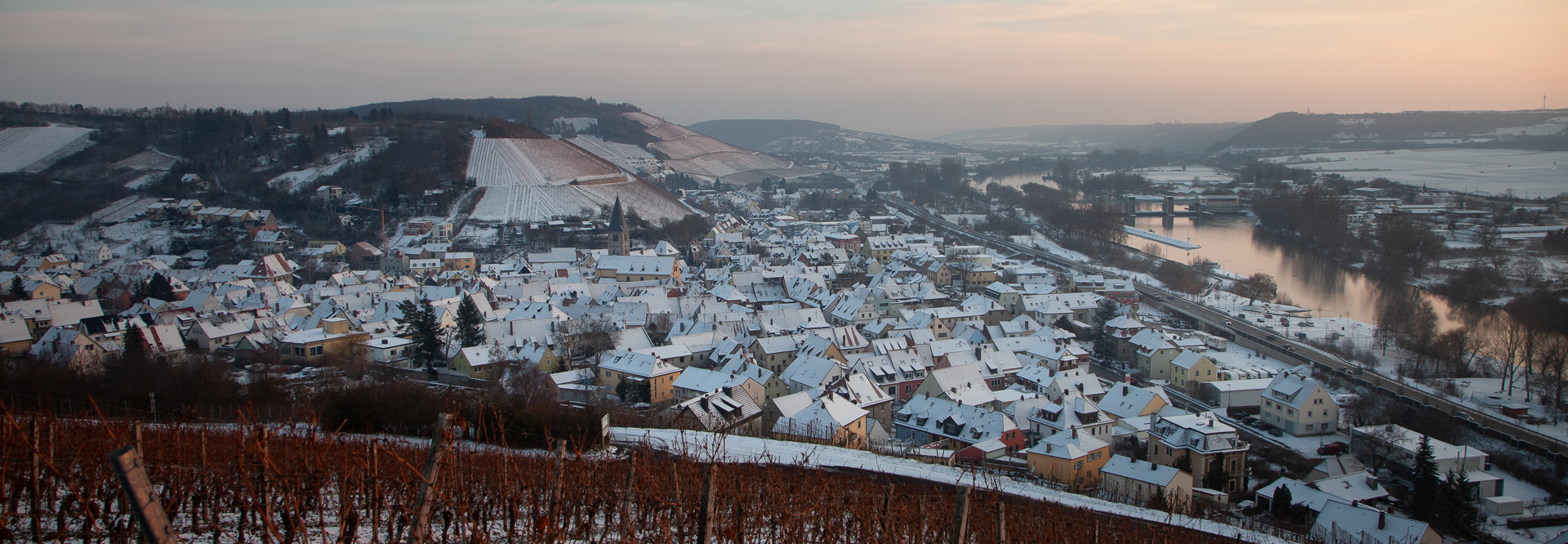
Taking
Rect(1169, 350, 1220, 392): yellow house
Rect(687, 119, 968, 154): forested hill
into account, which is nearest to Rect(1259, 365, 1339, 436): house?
Rect(1169, 350, 1220, 392): yellow house

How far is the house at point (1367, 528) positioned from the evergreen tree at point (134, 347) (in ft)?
43.3

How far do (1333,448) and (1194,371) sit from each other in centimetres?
310

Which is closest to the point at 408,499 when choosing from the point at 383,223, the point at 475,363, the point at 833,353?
the point at 475,363

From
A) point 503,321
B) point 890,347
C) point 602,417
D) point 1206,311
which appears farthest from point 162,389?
point 1206,311

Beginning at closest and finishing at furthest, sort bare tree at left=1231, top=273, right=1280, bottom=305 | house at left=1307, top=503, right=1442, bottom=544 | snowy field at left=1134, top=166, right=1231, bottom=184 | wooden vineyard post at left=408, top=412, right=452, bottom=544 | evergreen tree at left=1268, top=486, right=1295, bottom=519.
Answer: wooden vineyard post at left=408, top=412, right=452, bottom=544
house at left=1307, top=503, right=1442, bottom=544
evergreen tree at left=1268, top=486, right=1295, bottom=519
bare tree at left=1231, top=273, right=1280, bottom=305
snowy field at left=1134, top=166, right=1231, bottom=184

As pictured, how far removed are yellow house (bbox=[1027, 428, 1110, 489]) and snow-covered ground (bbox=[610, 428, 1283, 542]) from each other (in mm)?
1626

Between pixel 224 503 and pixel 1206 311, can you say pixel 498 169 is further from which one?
pixel 224 503

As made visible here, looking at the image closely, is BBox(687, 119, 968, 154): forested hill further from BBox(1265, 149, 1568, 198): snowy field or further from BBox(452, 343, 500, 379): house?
BBox(452, 343, 500, 379): house

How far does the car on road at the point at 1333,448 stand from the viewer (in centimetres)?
1043

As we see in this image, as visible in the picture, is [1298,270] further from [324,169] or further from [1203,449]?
[324,169]

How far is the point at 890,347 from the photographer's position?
46.4 feet

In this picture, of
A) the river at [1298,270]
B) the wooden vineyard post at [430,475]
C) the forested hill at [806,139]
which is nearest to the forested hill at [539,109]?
the forested hill at [806,139]

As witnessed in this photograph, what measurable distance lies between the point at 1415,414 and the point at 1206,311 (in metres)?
7.22

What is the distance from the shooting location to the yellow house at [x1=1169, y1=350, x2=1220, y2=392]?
13547 mm
